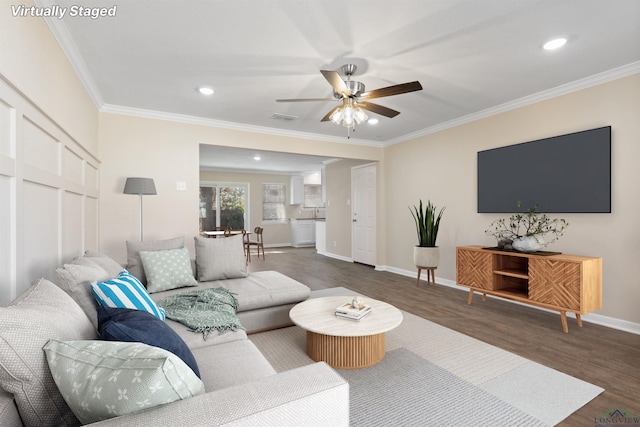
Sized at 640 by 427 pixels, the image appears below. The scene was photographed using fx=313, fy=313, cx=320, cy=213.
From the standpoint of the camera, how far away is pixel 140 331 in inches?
45.6

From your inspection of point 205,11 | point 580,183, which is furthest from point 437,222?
point 205,11

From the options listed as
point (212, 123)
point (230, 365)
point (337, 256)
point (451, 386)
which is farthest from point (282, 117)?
point (337, 256)

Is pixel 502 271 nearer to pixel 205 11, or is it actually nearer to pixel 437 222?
pixel 437 222

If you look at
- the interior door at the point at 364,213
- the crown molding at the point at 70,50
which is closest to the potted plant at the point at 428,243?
the interior door at the point at 364,213

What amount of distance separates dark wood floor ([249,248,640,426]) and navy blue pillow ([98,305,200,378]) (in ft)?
6.57

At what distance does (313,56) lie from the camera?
2697 mm

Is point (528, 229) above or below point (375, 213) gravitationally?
below

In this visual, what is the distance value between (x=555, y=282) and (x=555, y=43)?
2.12m

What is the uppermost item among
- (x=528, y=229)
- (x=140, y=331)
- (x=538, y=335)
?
(x=528, y=229)

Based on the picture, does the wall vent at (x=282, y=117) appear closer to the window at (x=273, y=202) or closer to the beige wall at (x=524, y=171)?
the beige wall at (x=524, y=171)

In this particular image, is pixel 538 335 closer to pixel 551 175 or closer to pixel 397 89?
pixel 551 175

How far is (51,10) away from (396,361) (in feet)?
11.2

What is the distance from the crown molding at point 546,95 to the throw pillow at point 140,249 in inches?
160

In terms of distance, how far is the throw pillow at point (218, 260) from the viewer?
326 centimetres
